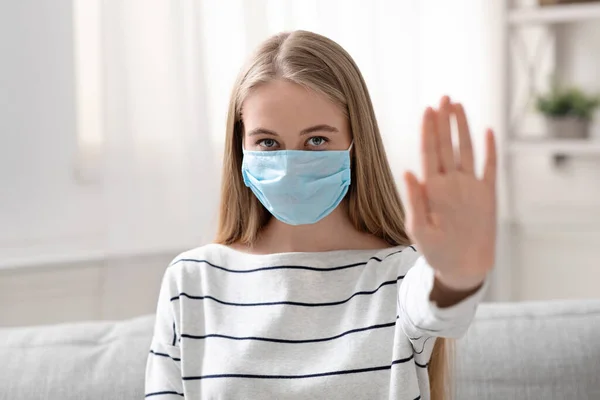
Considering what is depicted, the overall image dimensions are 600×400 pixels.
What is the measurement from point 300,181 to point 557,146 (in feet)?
5.36

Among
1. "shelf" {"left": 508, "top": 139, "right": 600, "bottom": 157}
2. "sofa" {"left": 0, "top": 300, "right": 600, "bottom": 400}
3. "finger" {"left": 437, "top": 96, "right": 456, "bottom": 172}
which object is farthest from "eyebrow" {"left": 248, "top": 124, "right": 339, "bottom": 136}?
"shelf" {"left": 508, "top": 139, "right": 600, "bottom": 157}

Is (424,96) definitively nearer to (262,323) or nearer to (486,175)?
(262,323)

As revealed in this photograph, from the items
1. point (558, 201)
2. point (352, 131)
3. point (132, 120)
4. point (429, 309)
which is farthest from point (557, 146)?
point (429, 309)

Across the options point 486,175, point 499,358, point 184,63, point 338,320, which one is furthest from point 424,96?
point 486,175

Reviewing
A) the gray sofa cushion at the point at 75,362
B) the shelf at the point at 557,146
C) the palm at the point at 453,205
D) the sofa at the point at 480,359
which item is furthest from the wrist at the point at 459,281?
the shelf at the point at 557,146

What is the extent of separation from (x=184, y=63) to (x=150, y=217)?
1.37 feet

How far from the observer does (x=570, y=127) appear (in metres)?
2.72

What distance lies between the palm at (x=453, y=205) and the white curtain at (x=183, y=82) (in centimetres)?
148

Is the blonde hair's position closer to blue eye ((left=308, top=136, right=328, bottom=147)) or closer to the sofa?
blue eye ((left=308, top=136, right=328, bottom=147))

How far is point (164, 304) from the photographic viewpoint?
143cm

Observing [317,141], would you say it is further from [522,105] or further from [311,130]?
[522,105]

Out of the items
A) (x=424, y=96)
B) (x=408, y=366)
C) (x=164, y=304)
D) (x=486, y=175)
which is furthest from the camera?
(x=424, y=96)

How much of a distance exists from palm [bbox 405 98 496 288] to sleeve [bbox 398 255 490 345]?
56mm

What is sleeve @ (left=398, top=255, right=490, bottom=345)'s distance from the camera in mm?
1017
